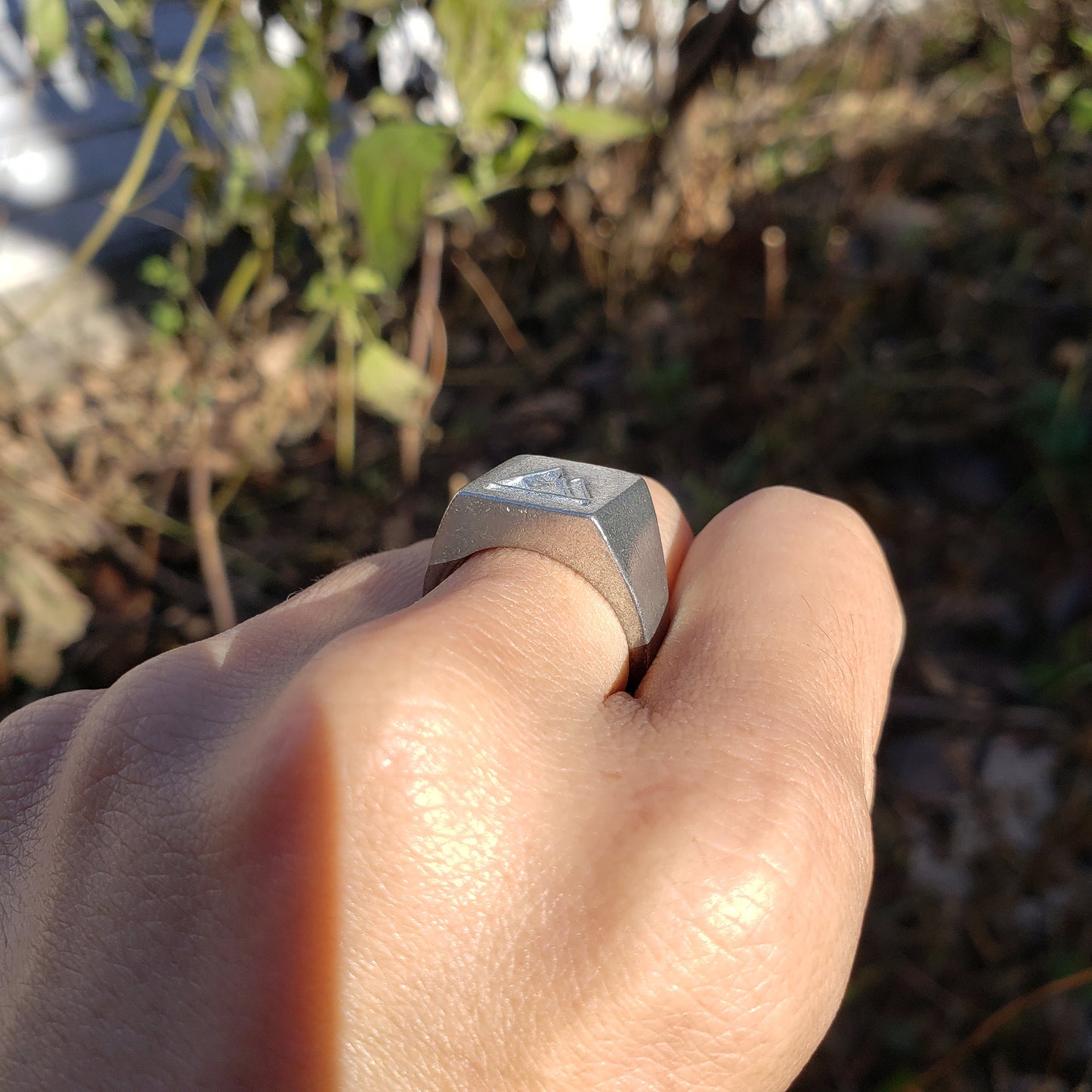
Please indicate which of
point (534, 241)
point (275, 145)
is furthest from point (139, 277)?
point (275, 145)

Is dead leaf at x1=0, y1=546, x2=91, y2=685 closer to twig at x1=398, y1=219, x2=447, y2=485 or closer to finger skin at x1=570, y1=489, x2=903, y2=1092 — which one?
twig at x1=398, y1=219, x2=447, y2=485

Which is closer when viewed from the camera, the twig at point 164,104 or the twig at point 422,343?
the twig at point 164,104

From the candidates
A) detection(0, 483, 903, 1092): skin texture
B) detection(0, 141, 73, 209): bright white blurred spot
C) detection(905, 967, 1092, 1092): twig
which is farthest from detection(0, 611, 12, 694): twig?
detection(0, 141, 73, 209): bright white blurred spot

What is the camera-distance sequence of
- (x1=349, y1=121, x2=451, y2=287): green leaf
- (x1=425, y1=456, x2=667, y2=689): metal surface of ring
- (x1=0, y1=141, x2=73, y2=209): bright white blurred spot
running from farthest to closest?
1. (x1=0, y1=141, x2=73, y2=209): bright white blurred spot
2. (x1=349, y1=121, x2=451, y2=287): green leaf
3. (x1=425, y1=456, x2=667, y2=689): metal surface of ring

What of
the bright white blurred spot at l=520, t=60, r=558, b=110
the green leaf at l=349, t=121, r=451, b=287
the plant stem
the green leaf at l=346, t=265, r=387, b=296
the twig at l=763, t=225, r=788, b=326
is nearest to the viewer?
the green leaf at l=349, t=121, r=451, b=287

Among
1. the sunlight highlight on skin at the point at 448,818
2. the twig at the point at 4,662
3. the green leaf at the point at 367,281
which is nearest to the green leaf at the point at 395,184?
the green leaf at the point at 367,281

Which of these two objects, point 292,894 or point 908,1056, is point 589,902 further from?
point 908,1056

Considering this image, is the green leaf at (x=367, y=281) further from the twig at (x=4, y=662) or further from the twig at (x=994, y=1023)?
the twig at (x=994, y=1023)
